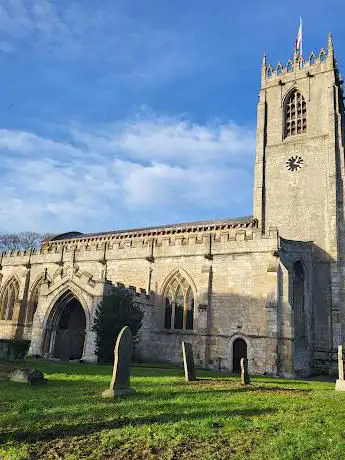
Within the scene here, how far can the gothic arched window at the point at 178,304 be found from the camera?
25312mm

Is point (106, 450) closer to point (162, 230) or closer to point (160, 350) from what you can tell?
point (160, 350)

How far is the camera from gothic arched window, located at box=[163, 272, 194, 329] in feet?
83.0

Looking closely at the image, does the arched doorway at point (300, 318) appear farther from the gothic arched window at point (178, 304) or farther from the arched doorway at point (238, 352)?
the gothic arched window at point (178, 304)

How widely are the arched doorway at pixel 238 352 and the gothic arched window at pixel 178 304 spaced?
3408 millimetres

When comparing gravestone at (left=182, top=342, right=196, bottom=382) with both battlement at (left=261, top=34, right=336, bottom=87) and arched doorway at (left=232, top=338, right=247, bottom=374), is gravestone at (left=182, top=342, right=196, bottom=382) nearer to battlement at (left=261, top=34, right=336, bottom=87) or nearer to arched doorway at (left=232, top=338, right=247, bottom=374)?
arched doorway at (left=232, top=338, right=247, bottom=374)

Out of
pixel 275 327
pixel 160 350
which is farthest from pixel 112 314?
pixel 275 327

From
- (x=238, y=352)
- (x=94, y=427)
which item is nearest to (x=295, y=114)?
(x=238, y=352)

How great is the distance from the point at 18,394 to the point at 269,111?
2961 cm

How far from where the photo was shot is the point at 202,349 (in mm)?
22984

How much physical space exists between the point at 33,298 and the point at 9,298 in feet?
11.4

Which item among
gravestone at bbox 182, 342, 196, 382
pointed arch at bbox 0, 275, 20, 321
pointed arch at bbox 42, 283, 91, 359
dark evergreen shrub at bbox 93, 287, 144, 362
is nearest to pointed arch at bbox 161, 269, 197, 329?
dark evergreen shrub at bbox 93, 287, 144, 362

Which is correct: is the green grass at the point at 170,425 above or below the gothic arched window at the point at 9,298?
below

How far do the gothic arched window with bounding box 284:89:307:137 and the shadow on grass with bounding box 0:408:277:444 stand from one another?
27.5m

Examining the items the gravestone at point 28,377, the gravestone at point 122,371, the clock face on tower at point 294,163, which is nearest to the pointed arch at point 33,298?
the gravestone at point 28,377
